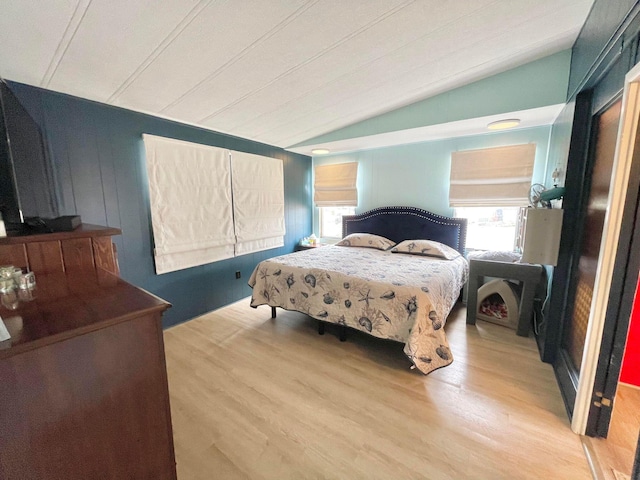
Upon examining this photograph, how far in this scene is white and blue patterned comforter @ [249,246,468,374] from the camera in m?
1.99

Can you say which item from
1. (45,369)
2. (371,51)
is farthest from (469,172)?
(45,369)

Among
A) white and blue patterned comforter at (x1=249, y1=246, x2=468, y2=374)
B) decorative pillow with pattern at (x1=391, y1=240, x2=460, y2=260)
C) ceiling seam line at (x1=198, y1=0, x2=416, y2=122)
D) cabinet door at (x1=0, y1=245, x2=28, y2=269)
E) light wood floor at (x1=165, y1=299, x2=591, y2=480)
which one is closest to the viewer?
cabinet door at (x1=0, y1=245, x2=28, y2=269)

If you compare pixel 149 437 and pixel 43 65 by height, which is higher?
pixel 43 65

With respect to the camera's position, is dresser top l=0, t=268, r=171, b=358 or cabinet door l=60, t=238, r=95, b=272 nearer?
dresser top l=0, t=268, r=171, b=358

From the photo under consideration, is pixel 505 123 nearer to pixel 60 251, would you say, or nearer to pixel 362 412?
pixel 362 412

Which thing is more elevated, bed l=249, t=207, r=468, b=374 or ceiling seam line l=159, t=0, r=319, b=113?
ceiling seam line l=159, t=0, r=319, b=113

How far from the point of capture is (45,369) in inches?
26.1

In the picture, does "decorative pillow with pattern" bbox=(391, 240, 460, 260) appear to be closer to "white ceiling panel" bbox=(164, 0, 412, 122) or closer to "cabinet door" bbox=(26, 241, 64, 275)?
"white ceiling panel" bbox=(164, 0, 412, 122)

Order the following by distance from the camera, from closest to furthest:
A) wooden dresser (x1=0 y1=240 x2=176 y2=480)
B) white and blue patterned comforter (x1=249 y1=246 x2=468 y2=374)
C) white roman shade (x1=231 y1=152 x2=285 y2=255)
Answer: wooden dresser (x1=0 y1=240 x2=176 y2=480), white and blue patterned comforter (x1=249 y1=246 x2=468 y2=374), white roman shade (x1=231 y1=152 x2=285 y2=255)

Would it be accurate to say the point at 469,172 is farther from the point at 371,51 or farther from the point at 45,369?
the point at 45,369

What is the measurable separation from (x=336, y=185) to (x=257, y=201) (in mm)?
1427

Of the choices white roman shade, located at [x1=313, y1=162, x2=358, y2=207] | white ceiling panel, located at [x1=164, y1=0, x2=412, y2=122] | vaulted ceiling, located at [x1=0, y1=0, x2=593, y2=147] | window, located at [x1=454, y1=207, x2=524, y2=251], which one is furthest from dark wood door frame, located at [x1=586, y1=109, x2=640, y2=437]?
white roman shade, located at [x1=313, y1=162, x2=358, y2=207]

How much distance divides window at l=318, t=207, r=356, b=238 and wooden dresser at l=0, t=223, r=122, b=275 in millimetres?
3599

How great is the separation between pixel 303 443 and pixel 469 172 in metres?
3.38
